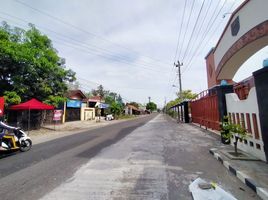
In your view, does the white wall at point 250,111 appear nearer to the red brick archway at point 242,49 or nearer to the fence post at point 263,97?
the fence post at point 263,97

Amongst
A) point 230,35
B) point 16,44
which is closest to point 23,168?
point 230,35

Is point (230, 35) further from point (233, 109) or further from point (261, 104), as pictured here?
point (261, 104)

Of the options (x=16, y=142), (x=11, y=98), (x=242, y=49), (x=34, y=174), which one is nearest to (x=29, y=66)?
(x=11, y=98)

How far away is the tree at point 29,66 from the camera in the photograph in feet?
46.5

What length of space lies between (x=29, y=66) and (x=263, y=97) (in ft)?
54.4

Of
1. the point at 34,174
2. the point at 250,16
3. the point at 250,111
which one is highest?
the point at 250,16

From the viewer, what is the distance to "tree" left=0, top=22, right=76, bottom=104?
1419 cm

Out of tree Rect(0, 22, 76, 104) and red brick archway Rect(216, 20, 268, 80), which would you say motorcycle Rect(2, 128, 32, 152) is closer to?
tree Rect(0, 22, 76, 104)

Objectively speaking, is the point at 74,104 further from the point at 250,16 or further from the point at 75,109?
the point at 250,16

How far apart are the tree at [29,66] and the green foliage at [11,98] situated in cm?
Result: 74

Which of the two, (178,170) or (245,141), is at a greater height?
(245,141)

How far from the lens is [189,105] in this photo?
74.6ft

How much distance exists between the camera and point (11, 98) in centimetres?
1428

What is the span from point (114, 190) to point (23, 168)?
3.39 m
